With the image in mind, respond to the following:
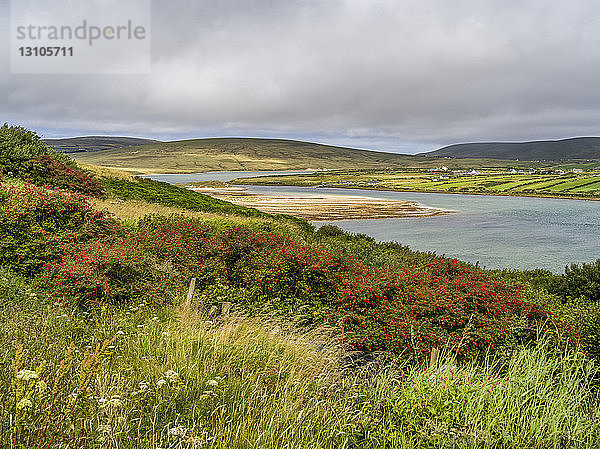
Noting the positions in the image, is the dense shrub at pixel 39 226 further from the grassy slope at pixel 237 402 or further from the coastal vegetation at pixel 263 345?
the grassy slope at pixel 237 402

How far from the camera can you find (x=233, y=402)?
10.9 feet

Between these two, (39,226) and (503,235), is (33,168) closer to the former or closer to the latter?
(39,226)

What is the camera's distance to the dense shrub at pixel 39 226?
9.24 m

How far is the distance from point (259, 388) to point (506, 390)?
2504 millimetres

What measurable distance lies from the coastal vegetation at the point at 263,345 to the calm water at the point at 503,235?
10.7 metres

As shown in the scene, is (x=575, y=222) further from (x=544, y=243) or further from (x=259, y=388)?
(x=259, y=388)

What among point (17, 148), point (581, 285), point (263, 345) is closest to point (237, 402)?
point (263, 345)

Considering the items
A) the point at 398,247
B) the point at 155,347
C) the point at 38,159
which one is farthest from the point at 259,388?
the point at 38,159

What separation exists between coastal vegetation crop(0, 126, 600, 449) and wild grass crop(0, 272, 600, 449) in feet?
0.08

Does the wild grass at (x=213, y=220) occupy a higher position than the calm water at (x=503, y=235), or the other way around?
the wild grass at (x=213, y=220)

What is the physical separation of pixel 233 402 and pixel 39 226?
30.3 ft

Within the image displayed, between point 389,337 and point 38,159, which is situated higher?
point 38,159

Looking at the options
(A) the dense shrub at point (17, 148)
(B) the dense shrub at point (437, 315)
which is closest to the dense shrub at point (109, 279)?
(B) the dense shrub at point (437, 315)

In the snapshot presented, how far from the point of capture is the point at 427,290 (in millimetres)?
7547
